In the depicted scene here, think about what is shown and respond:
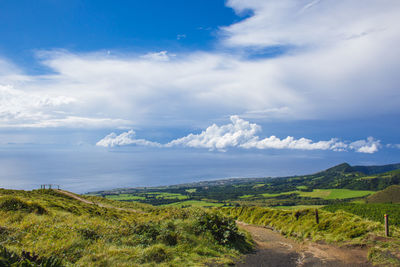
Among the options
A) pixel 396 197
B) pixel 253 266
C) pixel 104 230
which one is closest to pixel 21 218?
pixel 104 230

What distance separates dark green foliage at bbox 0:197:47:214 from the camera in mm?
12844

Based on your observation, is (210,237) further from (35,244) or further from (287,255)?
(35,244)

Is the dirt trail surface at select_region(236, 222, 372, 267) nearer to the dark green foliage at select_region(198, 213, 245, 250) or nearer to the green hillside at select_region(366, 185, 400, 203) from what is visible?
the dark green foliage at select_region(198, 213, 245, 250)

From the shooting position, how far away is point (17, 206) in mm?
13094

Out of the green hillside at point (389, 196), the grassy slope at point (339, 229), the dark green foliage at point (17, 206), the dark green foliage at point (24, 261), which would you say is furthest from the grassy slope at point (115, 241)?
the green hillside at point (389, 196)

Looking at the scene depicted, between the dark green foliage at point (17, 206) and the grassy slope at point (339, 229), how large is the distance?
17549mm

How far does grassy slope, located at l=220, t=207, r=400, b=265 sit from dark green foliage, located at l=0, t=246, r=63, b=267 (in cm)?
1241

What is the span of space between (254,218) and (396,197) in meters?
49.0

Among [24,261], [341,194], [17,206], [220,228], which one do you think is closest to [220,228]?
[220,228]

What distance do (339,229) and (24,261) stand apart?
16596 mm

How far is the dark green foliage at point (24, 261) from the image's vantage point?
5.58 metres

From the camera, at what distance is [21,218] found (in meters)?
11.6

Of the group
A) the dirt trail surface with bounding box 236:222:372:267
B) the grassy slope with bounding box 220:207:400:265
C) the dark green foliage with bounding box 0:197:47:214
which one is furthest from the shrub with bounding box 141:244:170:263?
the grassy slope with bounding box 220:207:400:265

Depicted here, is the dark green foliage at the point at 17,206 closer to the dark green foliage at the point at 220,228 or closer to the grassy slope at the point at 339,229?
the dark green foliage at the point at 220,228
